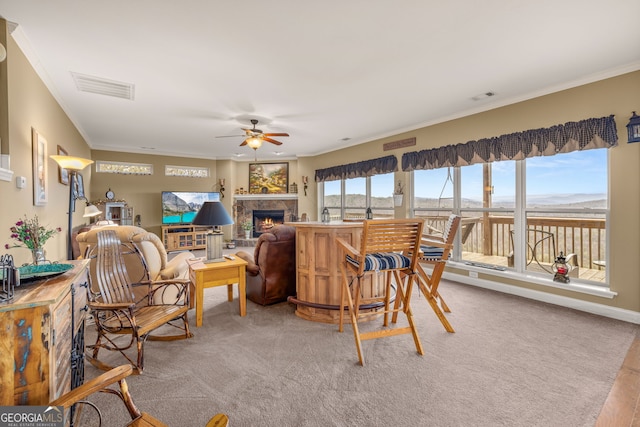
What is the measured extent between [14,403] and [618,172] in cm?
489

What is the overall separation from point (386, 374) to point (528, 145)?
3.40m

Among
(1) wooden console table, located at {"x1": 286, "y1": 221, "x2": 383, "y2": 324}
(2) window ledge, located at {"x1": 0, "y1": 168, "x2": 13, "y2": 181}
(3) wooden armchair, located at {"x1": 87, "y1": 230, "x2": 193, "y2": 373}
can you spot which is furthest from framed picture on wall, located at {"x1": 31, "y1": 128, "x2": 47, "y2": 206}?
(1) wooden console table, located at {"x1": 286, "y1": 221, "x2": 383, "y2": 324}

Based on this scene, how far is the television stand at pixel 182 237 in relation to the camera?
7.43m

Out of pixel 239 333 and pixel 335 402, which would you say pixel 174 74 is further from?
pixel 335 402

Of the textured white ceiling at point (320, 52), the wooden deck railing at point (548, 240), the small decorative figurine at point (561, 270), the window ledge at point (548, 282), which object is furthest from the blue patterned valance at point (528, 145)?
the window ledge at point (548, 282)

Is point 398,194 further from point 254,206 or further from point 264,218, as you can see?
point 254,206

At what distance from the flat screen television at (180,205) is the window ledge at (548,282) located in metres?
6.43

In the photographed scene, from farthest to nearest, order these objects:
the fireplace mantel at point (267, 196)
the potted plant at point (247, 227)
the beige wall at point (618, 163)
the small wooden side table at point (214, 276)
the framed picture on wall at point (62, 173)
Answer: the potted plant at point (247, 227)
the fireplace mantel at point (267, 196)
the framed picture on wall at point (62, 173)
the beige wall at point (618, 163)
the small wooden side table at point (214, 276)

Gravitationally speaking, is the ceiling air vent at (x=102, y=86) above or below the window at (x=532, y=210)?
above

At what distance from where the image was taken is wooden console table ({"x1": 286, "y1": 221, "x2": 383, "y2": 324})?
9.61 ft

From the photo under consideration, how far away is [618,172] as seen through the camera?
309 centimetres

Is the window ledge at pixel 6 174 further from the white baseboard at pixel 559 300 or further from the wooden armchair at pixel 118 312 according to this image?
the white baseboard at pixel 559 300

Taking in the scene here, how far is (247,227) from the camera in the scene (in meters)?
8.38

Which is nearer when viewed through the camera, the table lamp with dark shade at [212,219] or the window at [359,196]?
the table lamp with dark shade at [212,219]
